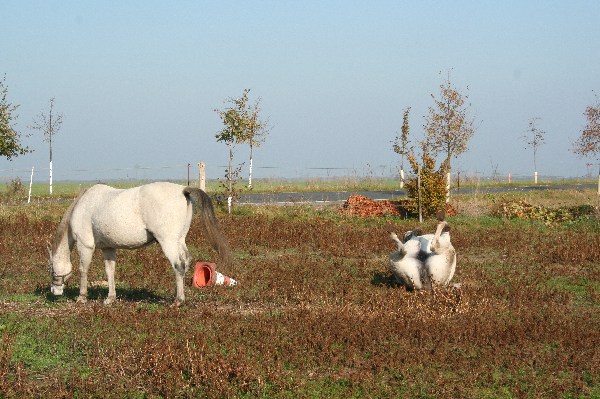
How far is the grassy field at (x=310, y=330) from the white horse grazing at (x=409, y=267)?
328 mm

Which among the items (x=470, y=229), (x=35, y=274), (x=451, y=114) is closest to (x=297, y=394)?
(x=35, y=274)

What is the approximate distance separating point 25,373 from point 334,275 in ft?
24.2

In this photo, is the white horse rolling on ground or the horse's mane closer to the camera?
the horse's mane

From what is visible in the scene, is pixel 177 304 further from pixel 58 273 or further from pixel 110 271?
pixel 58 273

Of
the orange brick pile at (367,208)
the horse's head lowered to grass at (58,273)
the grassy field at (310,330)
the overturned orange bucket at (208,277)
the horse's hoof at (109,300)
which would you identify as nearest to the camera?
the grassy field at (310,330)

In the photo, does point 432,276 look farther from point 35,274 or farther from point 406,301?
point 35,274

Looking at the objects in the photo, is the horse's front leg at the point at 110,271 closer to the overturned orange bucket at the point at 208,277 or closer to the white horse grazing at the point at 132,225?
the white horse grazing at the point at 132,225

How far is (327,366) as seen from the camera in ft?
26.2

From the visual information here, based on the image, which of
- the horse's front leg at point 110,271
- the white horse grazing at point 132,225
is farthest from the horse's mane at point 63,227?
the horse's front leg at point 110,271

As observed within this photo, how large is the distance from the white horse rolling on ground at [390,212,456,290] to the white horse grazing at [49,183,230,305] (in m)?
3.01

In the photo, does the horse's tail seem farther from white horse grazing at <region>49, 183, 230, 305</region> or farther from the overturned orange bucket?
the overturned orange bucket

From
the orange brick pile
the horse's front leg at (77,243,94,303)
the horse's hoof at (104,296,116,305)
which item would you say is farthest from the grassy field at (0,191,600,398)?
the orange brick pile

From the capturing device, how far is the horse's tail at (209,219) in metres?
11.4

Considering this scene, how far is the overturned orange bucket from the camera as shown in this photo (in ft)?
42.6
